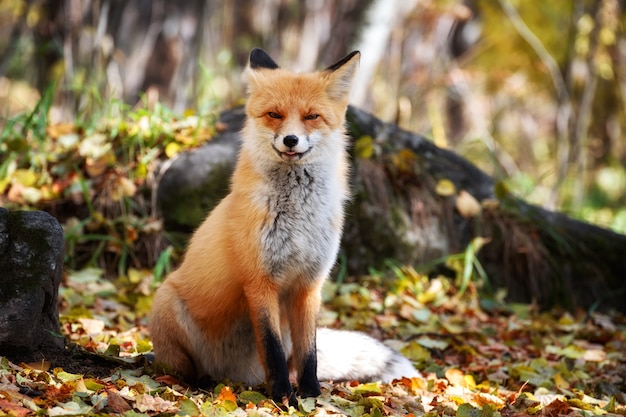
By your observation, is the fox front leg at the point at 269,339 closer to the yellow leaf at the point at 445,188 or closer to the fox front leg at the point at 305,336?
the fox front leg at the point at 305,336

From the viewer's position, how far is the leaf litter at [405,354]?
10.1 ft

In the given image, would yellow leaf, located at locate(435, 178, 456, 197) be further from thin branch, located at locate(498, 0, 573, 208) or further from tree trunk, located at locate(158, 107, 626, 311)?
thin branch, located at locate(498, 0, 573, 208)

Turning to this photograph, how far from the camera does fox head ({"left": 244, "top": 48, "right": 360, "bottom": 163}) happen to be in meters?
3.55

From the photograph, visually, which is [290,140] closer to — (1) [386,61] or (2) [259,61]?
(2) [259,61]

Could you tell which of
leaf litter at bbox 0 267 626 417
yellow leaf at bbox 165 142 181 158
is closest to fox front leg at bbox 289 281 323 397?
leaf litter at bbox 0 267 626 417

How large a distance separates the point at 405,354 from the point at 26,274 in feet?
8.95

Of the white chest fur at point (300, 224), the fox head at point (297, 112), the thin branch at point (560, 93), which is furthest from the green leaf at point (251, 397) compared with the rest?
the thin branch at point (560, 93)

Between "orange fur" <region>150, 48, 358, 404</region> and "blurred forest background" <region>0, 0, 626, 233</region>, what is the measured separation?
2.93 m

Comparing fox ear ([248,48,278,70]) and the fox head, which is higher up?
fox ear ([248,48,278,70])

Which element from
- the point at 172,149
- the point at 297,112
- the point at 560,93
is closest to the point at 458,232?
the point at 172,149

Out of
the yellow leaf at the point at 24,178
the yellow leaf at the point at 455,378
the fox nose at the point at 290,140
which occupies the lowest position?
the yellow leaf at the point at 455,378

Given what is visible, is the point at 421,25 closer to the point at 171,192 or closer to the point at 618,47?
the point at 618,47

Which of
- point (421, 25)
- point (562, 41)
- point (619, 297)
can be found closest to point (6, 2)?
point (421, 25)

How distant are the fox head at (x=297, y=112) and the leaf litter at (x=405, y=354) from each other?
4.28 ft
